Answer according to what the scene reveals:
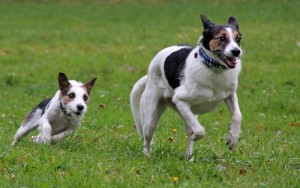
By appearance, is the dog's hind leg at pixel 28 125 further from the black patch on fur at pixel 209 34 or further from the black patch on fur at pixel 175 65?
A: the black patch on fur at pixel 209 34

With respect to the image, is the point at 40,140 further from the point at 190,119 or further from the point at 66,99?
the point at 190,119

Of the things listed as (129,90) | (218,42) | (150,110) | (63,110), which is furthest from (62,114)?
(129,90)

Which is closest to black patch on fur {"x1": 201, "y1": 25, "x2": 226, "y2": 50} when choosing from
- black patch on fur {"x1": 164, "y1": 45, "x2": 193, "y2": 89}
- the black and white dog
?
the black and white dog

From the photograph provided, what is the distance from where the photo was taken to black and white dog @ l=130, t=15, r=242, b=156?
6609 millimetres

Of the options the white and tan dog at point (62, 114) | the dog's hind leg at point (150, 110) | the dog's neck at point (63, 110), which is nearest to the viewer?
the dog's hind leg at point (150, 110)

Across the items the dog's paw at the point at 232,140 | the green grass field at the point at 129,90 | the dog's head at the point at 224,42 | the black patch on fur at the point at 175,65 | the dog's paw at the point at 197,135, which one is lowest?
the green grass field at the point at 129,90

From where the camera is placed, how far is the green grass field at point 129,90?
5.98 meters

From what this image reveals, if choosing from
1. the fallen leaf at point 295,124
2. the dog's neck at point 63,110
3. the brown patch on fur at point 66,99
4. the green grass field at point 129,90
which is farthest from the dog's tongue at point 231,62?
the fallen leaf at point 295,124

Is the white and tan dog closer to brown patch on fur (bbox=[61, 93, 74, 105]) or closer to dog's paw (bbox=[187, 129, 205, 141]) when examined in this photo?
brown patch on fur (bbox=[61, 93, 74, 105])

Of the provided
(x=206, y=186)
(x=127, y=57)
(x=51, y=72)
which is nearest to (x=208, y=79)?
(x=206, y=186)

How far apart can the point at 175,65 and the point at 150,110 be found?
689 mm

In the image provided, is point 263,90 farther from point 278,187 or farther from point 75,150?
point 278,187

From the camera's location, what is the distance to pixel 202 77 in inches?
268

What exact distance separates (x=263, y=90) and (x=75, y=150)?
6693mm
